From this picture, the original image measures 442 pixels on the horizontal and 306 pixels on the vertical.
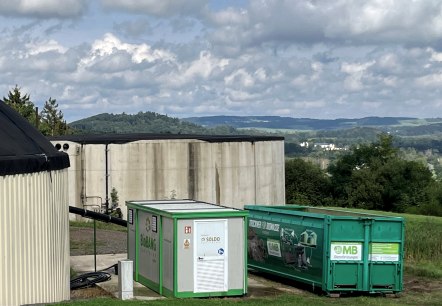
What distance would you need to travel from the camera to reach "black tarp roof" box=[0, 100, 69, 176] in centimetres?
1505

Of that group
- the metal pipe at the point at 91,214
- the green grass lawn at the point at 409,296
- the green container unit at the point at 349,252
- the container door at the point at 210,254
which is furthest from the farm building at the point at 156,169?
the container door at the point at 210,254

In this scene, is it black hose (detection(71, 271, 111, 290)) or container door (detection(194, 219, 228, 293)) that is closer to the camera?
container door (detection(194, 219, 228, 293))

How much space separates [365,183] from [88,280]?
7692 cm

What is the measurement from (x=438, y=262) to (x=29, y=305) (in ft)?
56.3

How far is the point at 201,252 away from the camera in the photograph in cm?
1886

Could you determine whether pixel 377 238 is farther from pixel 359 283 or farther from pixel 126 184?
pixel 126 184

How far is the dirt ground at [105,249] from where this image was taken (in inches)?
814

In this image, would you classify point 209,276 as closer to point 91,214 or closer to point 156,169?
point 91,214

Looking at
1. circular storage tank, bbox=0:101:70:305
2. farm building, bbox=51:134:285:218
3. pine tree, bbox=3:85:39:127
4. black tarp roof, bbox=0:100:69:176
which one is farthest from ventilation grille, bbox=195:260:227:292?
pine tree, bbox=3:85:39:127

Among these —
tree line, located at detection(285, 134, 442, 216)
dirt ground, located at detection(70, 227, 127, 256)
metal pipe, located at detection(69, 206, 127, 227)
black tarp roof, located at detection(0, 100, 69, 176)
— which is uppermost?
black tarp roof, located at detection(0, 100, 69, 176)

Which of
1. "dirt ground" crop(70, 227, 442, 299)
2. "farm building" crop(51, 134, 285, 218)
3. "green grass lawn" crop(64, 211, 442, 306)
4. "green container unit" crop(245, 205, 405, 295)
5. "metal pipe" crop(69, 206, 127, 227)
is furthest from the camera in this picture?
"farm building" crop(51, 134, 285, 218)

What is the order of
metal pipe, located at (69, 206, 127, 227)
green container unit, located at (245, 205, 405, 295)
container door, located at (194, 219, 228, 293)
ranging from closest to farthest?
1. container door, located at (194, 219, 228, 293)
2. green container unit, located at (245, 205, 405, 295)
3. metal pipe, located at (69, 206, 127, 227)

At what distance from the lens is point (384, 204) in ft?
313

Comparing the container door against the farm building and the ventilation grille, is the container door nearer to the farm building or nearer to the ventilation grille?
the ventilation grille
